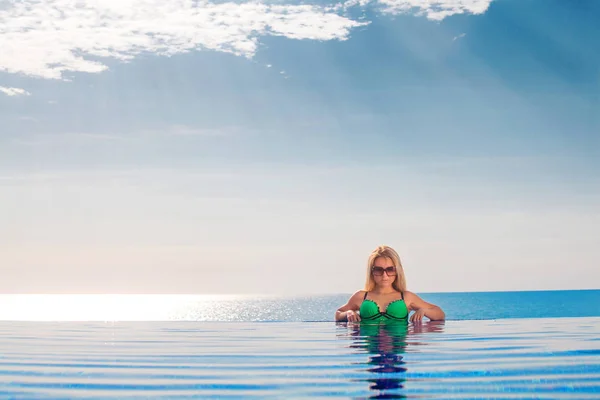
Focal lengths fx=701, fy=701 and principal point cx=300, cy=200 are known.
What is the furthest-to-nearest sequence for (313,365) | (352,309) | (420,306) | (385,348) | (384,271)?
(352,309) → (420,306) → (384,271) → (385,348) → (313,365)

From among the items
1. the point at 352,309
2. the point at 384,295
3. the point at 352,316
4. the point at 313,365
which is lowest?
the point at 313,365

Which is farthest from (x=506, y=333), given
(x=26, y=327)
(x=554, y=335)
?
(x=26, y=327)

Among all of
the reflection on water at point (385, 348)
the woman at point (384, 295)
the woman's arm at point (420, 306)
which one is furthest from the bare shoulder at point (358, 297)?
the woman's arm at point (420, 306)

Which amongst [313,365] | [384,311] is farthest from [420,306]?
[313,365]

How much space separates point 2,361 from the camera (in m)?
9.99

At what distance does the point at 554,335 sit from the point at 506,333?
982 millimetres

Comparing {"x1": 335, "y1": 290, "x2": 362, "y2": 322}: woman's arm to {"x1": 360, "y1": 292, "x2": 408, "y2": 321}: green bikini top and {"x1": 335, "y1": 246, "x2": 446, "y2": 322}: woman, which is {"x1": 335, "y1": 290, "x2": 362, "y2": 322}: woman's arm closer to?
{"x1": 335, "y1": 246, "x2": 446, "y2": 322}: woman

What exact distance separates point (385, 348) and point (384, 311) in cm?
495

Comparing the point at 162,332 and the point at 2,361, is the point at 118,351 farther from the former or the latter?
the point at 162,332

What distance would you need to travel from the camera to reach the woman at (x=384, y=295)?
1509cm

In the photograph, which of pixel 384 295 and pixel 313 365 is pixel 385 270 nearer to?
pixel 384 295

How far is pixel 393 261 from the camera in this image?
1511cm

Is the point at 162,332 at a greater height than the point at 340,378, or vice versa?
the point at 162,332

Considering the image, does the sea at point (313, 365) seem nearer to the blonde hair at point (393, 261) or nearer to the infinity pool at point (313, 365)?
the infinity pool at point (313, 365)
